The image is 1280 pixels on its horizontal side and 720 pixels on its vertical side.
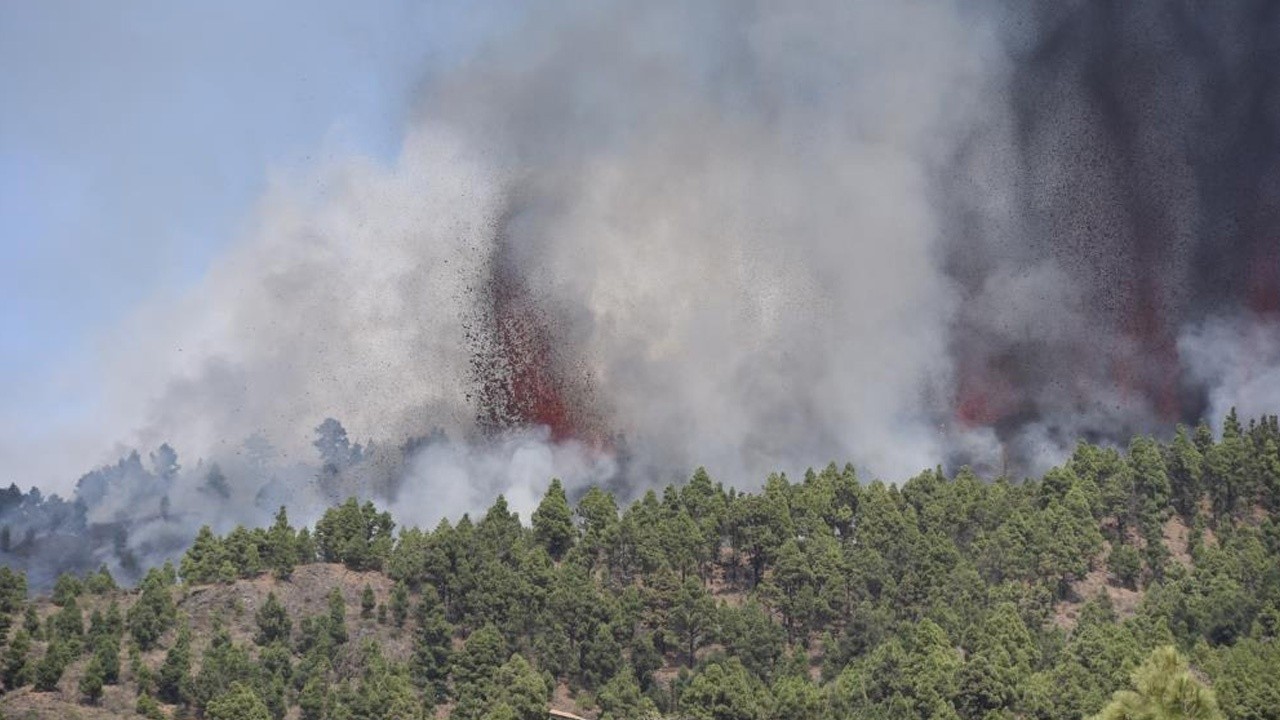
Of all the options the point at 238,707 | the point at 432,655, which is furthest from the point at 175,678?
the point at 432,655

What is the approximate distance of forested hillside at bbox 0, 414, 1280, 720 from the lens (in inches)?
3688

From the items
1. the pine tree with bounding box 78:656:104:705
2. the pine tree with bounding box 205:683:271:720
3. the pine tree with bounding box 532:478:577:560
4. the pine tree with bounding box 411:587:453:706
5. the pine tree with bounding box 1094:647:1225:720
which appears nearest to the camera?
the pine tree with bounding box 1094:647:1225:720

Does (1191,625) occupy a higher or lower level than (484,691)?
higher

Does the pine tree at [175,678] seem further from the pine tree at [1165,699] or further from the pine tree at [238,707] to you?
the pine tree at [1165,699]

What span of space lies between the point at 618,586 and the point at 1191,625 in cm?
3375

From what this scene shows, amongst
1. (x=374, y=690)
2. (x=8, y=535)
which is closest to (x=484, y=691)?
(x=374, y=690)

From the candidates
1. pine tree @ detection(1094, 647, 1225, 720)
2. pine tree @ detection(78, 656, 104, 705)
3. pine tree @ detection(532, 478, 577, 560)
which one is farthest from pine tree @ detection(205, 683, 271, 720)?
pine tree @ detection(1094, 647, 1225, 720)

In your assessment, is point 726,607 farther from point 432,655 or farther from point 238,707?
point 238,707

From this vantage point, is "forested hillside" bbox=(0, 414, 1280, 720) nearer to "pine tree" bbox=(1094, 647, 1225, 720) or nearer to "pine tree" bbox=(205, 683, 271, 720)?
"pine tree" bbox=(205, 683, 271, 720)

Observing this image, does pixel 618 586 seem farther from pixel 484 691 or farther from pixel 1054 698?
pixel 1054 698

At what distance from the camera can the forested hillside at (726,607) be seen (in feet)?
307

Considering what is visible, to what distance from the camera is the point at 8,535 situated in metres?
160

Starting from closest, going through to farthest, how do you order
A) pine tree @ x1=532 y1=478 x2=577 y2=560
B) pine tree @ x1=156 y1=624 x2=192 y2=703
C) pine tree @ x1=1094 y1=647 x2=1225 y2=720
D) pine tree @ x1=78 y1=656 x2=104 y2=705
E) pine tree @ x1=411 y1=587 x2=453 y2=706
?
pine tree @ x1=1094 y1=647 x2=1225 y2=720 → pine tree @ x1=78 y1=656 x2=104 y2=705 → pine tree @ x1=156 y1=624 x2=192 y2=703 → pine tree @ x1=411 y1=587 x2=453 y2=706 → pine tree @ x1=532 y1=478 x2=577 y2=560

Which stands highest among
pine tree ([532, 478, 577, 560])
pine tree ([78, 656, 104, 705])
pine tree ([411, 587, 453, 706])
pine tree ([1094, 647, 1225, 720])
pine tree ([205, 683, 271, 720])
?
pine tree ([532, 478, 577, 560])
